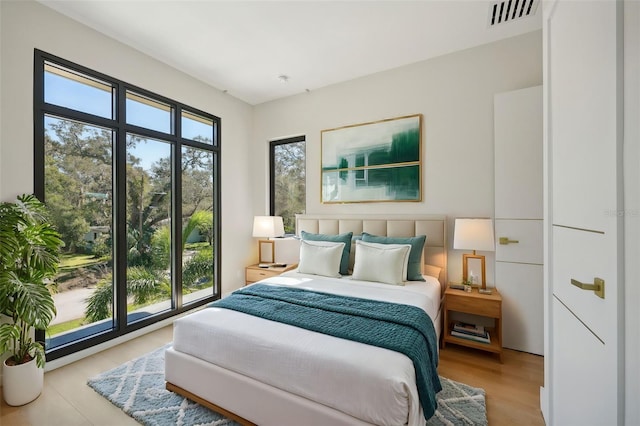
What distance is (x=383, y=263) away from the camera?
2.60 m

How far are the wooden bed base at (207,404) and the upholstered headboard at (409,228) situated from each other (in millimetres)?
2141

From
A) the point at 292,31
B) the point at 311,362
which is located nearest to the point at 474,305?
the point at 311,362

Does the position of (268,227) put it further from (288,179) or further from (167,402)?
(167,402)

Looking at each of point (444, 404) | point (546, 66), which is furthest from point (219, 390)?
point (546, 66)

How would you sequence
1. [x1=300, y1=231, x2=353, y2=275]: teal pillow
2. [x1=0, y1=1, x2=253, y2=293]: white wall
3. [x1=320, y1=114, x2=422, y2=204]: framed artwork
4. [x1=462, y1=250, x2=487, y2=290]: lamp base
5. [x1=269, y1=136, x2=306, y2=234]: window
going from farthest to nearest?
[x1=269, y1=136, x2=306, y2=234]: window → [x1=320, y1=114, x2=422, y2=204]: framed artwork → [x1=300, y1=231, x2=353, y2=275]: teal pillow → [x1=462, y1=250, x2=487, y2=290]: lamp base → [x1=0, y1=1, x2=253, y2=293]: white wall

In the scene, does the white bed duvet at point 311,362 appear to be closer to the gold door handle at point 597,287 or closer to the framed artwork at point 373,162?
the gold door handle at point 597,287

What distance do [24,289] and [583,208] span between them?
3.15 metres

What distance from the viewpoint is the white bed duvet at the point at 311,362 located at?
1241 mm

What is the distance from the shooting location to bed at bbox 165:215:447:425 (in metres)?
1.27

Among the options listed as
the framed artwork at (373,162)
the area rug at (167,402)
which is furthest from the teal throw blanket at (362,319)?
the framed artwork at (373,162)

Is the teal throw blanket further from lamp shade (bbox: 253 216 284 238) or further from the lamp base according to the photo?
lamp shade (bbox: 253 216 284 238)

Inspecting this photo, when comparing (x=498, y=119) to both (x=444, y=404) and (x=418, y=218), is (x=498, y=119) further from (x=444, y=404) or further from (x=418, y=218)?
(x=444, y=404)

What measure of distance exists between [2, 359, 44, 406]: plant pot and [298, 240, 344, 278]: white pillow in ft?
7.18

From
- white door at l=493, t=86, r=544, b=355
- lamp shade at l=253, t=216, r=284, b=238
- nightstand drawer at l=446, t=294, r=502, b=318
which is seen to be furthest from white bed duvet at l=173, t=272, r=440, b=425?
lamp shade at l=253, t=216, r=284, b=238
